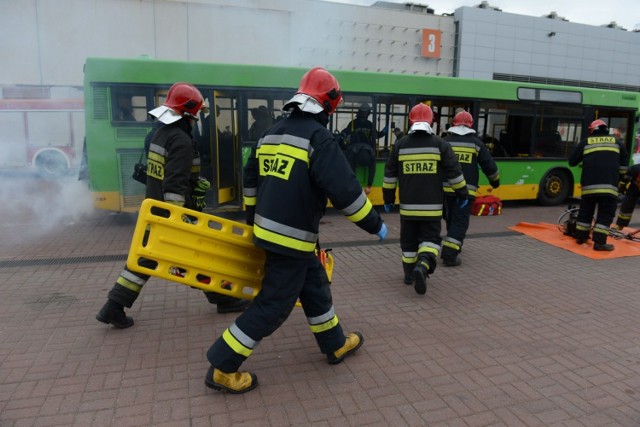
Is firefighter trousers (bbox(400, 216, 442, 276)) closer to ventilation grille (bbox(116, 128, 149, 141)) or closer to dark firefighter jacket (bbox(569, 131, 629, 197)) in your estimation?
dark firefighter jacket (bbox(569, 131, 629, 197))

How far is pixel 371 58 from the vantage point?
19531 millimetres

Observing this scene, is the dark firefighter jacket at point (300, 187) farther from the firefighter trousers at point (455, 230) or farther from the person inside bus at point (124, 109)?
the person inside bus at point (124, 109)

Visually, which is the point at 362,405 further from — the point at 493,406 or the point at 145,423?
the point at 145,423

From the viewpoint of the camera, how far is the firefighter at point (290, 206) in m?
2.55

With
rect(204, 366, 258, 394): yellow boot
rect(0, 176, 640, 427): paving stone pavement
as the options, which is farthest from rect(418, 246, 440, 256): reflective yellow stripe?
rect(204, 366, 258, 394): yellow boot

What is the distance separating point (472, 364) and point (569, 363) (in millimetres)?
686

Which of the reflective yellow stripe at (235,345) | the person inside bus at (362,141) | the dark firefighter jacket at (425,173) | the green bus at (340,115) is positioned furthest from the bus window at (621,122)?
Result: the reflective yellow stripe at (235,345)

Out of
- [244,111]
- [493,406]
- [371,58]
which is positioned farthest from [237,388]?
[371,58]

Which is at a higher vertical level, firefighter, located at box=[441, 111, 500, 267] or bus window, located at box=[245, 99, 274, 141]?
bus window, located at box=[245, 99, 274, 141]

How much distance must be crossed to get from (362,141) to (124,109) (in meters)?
4.06

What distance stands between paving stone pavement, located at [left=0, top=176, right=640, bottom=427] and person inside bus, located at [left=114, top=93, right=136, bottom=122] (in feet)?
8.54

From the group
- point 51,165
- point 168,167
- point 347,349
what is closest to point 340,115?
point 168,167

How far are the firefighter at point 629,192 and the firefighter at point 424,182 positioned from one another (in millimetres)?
3876

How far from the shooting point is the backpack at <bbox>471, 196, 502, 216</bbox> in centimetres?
893
